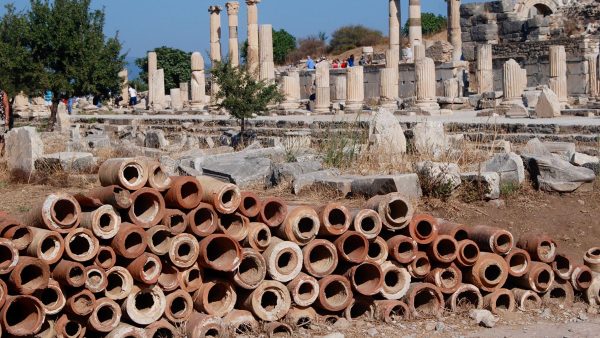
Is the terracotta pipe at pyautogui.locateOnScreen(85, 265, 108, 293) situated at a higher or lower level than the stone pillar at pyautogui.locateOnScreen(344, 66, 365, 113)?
lower

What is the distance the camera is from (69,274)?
673cm

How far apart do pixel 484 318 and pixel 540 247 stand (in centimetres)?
101

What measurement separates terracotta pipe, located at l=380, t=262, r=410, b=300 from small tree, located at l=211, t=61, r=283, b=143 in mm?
12640

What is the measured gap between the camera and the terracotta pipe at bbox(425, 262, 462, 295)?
7805mm

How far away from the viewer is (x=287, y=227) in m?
7.54

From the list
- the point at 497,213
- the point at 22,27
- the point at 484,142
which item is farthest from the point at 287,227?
the point at 22,27

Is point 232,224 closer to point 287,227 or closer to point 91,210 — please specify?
point 287,227

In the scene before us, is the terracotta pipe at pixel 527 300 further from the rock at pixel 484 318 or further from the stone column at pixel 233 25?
the stone column at pixel 233 25

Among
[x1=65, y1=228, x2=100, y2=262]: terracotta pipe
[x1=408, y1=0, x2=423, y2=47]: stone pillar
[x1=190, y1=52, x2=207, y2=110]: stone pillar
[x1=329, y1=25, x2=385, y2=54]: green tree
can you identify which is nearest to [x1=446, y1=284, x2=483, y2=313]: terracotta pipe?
[x1=65, y1=228, x2=100, y2=262]: terracotta pipe

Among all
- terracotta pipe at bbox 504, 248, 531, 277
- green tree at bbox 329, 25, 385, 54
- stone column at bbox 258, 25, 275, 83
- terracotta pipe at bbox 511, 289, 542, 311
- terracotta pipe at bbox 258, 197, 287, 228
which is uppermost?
green tree at bbox 329, 25, 385, 54

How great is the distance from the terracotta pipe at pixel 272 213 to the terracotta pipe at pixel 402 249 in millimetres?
926

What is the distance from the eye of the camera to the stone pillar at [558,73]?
24453 mm

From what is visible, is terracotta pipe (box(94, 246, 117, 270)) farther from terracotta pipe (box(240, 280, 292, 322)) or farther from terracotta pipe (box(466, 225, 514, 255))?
terracotta pipe (box(466, 225, 514, 255))

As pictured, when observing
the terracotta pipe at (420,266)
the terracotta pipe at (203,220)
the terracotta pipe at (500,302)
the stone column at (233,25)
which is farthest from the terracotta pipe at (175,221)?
the stone column at (233,25)
